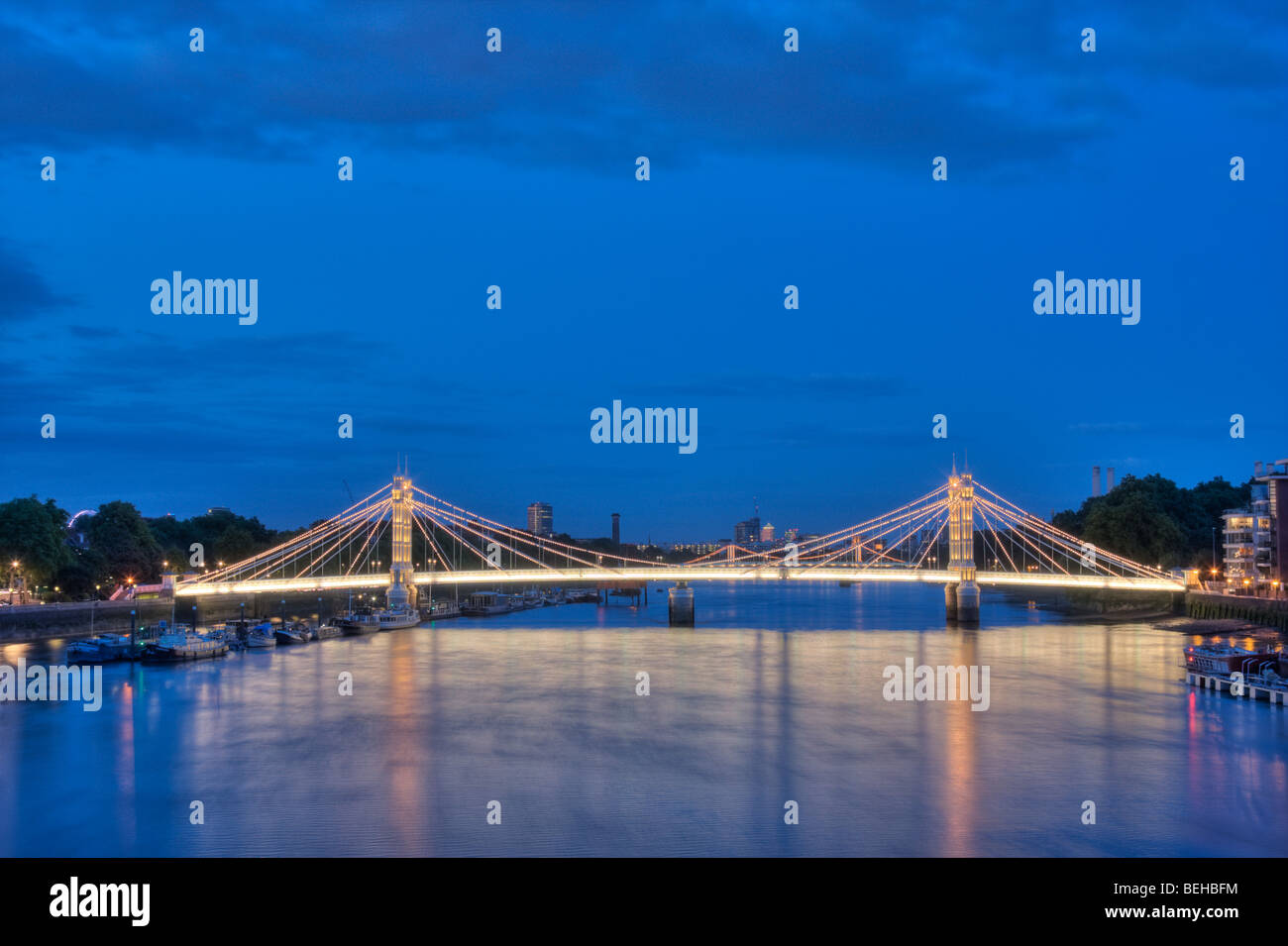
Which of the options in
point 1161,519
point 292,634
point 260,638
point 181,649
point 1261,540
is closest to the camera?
point 181,649

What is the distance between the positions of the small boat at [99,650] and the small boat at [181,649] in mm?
888

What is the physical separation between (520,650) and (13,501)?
29113 millimetres

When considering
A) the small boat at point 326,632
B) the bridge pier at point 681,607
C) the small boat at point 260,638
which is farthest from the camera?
the bridge pier at point 681,607

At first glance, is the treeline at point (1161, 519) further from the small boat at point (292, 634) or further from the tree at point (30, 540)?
the tree at point (30, 540)

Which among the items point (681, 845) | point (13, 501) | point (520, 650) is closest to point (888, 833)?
point (681, 845)

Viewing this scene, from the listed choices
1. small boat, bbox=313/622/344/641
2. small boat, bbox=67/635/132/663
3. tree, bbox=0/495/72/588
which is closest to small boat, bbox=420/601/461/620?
small boat, bbox=313/622/344/641

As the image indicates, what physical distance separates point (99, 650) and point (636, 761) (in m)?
26.7

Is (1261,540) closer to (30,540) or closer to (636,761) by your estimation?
(636,761)

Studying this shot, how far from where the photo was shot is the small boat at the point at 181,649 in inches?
1673

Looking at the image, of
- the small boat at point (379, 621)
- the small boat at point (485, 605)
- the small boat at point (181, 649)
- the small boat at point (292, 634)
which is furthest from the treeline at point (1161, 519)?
the small boat at point (181, 649)

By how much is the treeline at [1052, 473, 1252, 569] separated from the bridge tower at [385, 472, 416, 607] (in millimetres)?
47868

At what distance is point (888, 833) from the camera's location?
61.4 ft

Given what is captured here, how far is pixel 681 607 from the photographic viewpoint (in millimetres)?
66688

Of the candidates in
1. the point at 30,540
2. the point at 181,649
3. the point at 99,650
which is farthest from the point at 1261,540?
the point at 30,540
